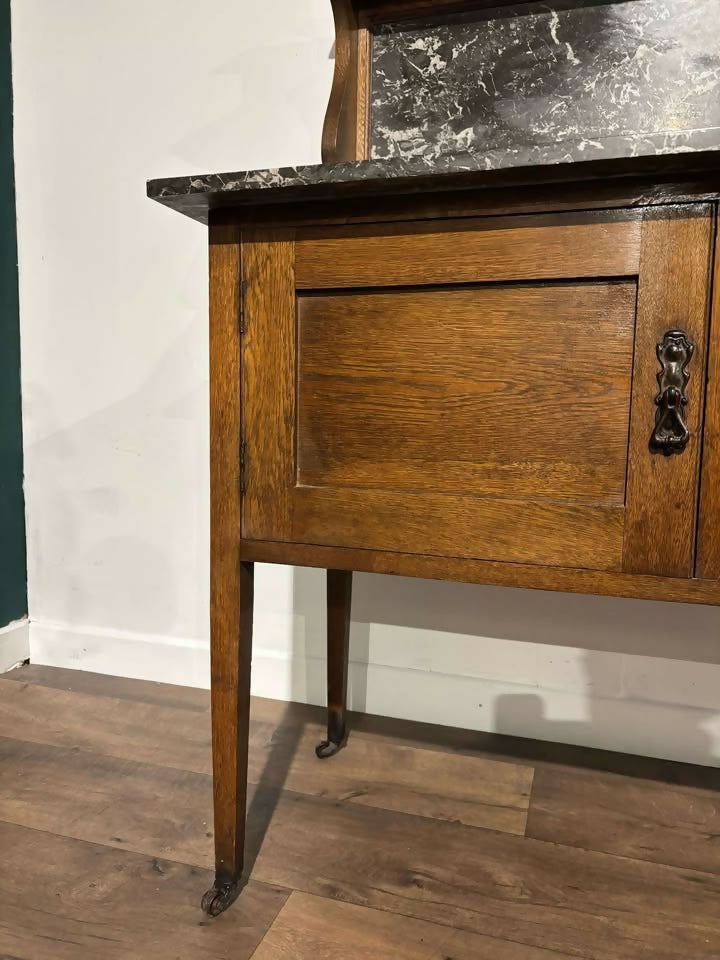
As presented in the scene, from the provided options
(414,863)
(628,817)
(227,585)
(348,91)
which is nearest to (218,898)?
(414,863)

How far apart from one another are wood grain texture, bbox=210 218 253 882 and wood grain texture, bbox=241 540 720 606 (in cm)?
4

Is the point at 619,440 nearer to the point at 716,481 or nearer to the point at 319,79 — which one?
the point at 716,481

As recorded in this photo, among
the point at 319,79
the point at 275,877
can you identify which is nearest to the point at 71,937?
the point at 275,877

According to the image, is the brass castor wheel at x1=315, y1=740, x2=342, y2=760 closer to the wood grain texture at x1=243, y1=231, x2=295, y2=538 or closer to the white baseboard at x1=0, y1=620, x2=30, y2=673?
the wood grain texture at x1=243, y1=231, x2=295, y2=538

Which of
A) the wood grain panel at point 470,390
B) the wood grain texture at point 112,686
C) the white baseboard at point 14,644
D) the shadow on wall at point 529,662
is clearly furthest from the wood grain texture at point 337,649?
the white baseboard at point 14,644

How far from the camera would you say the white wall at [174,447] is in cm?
129

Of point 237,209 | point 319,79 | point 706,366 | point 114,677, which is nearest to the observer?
point 706,366

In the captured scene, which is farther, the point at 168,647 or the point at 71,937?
the point at 168,647

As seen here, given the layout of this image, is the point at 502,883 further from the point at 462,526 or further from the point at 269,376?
the point at 269,376

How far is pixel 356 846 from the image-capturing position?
0.97 meters

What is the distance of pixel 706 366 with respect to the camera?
2.12 ft

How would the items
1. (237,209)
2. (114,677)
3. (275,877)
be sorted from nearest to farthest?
(237,209), (275,877), (114,677)

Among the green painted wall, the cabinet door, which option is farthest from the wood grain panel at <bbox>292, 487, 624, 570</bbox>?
the green painted wall

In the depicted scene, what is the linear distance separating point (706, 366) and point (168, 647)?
1.23 meters
